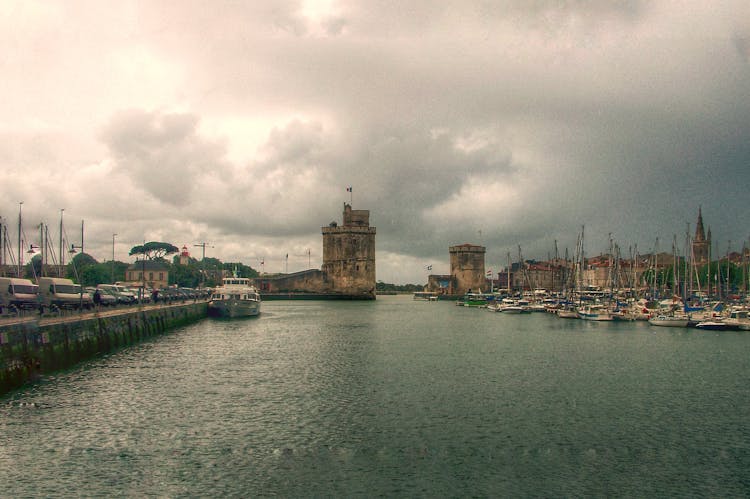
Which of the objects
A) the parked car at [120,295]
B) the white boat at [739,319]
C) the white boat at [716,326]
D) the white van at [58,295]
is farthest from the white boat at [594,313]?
the white van at [58,295]

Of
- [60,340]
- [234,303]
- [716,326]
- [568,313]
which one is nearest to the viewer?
[60,340]

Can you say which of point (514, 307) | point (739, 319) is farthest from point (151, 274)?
point (739, 319)

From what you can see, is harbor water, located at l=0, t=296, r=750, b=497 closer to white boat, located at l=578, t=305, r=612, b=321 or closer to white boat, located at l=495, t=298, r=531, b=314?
white boat, located at l=578, t=305, r=612, b=321

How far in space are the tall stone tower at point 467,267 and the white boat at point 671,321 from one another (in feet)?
282

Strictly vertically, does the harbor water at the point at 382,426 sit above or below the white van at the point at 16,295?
below

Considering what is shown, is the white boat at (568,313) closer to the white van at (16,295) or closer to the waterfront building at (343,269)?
the white van at (16,295)

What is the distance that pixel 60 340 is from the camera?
26.6 m

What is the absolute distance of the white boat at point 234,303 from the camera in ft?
207

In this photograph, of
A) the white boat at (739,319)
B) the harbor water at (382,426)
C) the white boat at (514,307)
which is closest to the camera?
the harbor water at (382,426)

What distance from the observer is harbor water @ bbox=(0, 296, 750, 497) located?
44.6 feet

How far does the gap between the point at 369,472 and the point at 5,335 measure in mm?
14445

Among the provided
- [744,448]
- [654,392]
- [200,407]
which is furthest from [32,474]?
[654,392]

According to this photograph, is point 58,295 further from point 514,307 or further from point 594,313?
point 514,307

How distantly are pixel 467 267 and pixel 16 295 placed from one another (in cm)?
11202
